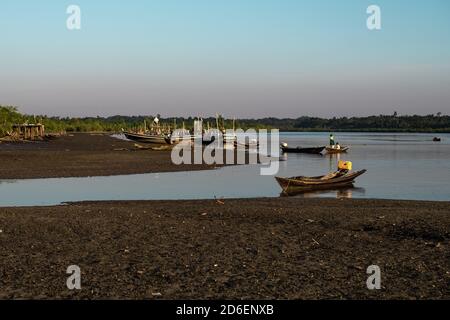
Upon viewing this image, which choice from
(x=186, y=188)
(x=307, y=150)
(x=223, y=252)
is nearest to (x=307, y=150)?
(x=307, y=150)

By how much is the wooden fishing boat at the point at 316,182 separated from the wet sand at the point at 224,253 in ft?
37.9

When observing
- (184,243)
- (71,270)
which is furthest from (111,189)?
(71,270)

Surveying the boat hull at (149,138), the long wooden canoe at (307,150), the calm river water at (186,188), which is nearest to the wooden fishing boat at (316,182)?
the calm river water at (186,188)

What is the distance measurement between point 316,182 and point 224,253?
20312mm

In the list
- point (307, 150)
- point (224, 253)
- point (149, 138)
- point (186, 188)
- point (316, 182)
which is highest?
point (149, 138)

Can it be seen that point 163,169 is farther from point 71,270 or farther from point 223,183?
point 71,270

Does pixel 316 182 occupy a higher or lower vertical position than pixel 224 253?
lower

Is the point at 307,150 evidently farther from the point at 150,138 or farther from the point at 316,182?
the point at 316,182

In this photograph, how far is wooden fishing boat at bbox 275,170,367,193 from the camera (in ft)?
98.9

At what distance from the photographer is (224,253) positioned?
39.1 ft

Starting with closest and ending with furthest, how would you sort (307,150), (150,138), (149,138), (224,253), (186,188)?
(224,253)
(186,188)
(307,150)
(150,138)
(149,138)

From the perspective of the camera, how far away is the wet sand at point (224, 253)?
9.23m

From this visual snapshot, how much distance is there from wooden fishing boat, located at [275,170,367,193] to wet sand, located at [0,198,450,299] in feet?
37.9
